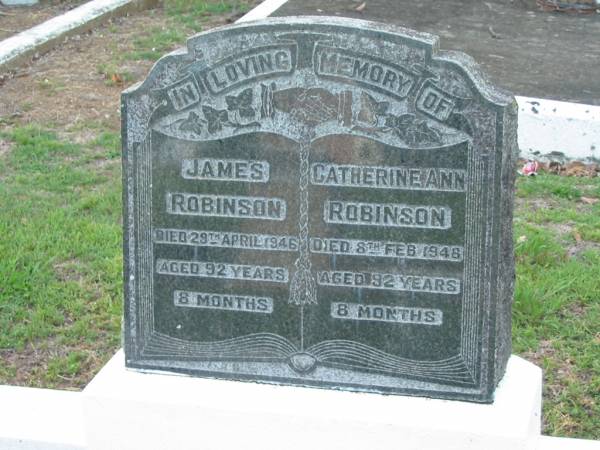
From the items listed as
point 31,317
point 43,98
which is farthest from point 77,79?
point 31,317

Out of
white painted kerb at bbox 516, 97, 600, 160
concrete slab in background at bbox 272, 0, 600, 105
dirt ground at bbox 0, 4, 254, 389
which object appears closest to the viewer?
white painted kerb at bbox 516, 97, 600, 160

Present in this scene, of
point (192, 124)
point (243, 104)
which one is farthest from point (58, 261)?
point (243, 104)

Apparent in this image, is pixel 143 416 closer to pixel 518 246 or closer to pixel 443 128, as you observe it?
pixel 443 128

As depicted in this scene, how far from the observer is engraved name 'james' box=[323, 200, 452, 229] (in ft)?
10.1

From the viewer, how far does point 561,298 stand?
443 centimetres

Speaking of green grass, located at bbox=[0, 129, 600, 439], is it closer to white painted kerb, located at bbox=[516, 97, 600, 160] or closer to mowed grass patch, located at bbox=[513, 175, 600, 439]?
mowed grass patch, located at bbox=[513, 175, 600, 439]

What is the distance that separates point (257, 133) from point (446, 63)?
0.57m

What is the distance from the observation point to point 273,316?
327 cm

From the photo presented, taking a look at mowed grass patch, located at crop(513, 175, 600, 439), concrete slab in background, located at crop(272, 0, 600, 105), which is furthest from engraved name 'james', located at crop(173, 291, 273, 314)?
concrete slab in background, located at crop(272, 0, 600, 105)

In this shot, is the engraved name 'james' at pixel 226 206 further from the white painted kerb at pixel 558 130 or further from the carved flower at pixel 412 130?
the white painted kerb at pixel 558 130

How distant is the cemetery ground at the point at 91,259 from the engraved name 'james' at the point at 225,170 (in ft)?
4.02

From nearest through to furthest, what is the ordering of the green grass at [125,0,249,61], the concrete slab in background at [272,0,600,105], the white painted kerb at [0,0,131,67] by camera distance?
the concrete slab in background at [272,0,600,105]
the white painted kerb at [0,0,131,67]
the green grass at [125,0,249,61]

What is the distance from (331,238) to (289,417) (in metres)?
0.53

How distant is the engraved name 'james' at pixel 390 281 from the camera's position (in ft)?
10.3
